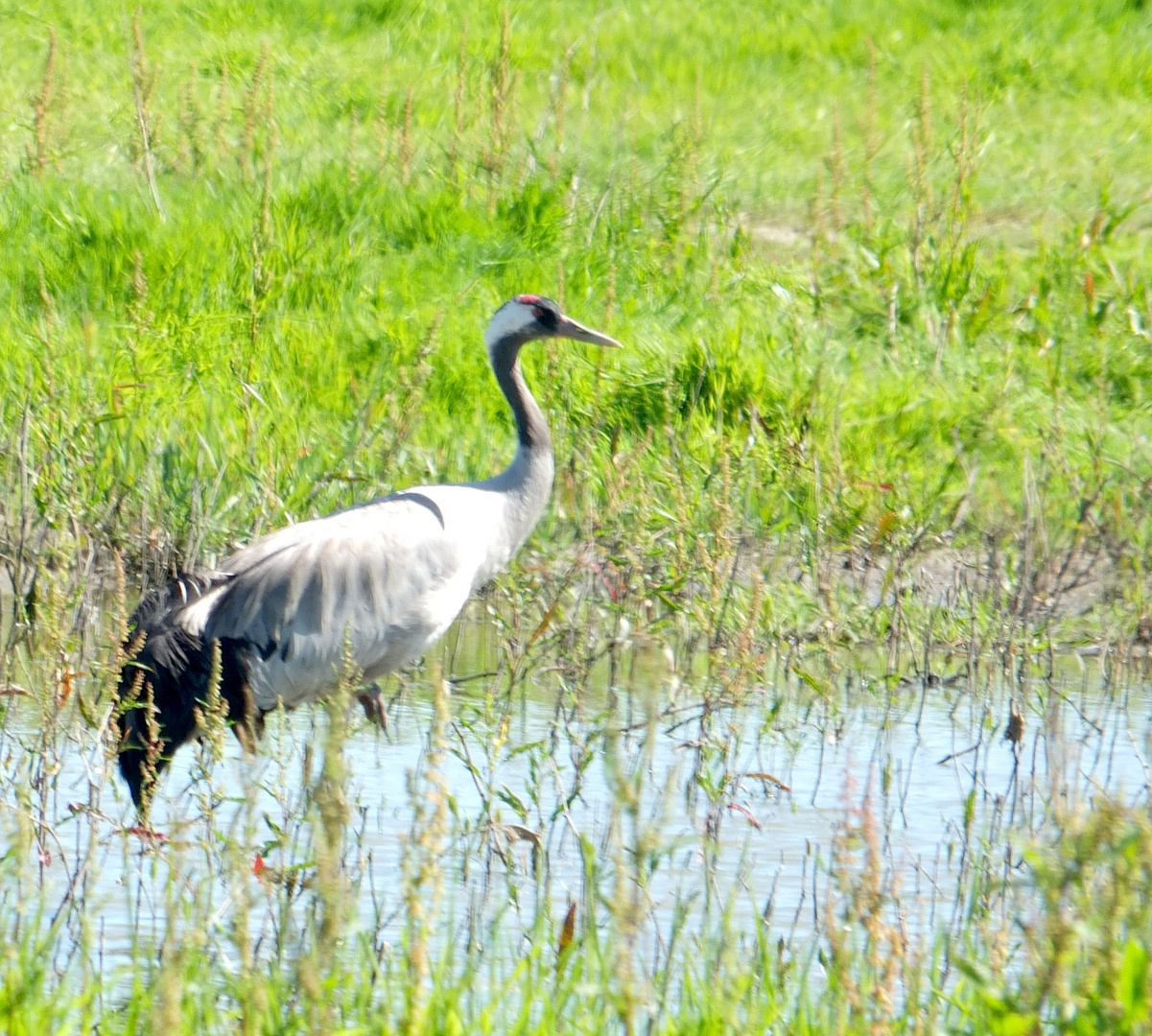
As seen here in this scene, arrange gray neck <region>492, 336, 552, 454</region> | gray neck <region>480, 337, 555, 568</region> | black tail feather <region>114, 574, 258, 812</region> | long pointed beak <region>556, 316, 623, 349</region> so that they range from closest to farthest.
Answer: black tail feather <region>114, 574, 258, 812</region>
gray neck <region>480, 337, 555, 568</region>
gray neck <region>492, 336, 552, 454</region>
long pointed beak <region>556, 316, 623, 349</region>

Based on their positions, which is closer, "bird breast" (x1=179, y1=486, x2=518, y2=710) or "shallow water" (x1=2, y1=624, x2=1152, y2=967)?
"shallow water" (x1=2, y1=624, x2=1152, y2=967)

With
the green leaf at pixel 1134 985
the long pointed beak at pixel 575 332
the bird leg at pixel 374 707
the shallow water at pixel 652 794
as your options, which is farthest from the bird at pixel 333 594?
the green leaf at pixel 1134 985

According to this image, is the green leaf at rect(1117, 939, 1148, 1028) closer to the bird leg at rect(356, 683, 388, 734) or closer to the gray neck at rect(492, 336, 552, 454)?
the bird leg at rect(356, 683, 388, 734)

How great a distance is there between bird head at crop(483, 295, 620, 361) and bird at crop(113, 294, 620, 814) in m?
0.49

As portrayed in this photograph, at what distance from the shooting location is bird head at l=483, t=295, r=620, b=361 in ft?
19.1

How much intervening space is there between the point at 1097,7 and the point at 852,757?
913cm

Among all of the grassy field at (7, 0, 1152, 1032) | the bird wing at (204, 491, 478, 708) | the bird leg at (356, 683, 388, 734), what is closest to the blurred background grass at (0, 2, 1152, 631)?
the grassy field at (7, 0, 1152, 1032)

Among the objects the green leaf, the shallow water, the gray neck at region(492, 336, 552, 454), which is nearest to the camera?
the green leaf

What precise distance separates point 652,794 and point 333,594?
1.06 m

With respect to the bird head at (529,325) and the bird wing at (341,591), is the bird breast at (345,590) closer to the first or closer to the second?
the bird wing at (341,591)

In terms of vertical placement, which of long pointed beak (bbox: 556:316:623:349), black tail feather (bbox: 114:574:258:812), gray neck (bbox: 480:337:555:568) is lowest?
black tail feather (bbox: 114:574:258:812)

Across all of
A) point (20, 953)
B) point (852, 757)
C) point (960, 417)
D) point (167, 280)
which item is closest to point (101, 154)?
point (167, 280)

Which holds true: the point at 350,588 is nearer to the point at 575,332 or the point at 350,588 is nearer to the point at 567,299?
the point at 575,332

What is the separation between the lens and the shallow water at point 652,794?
12.2 feet
